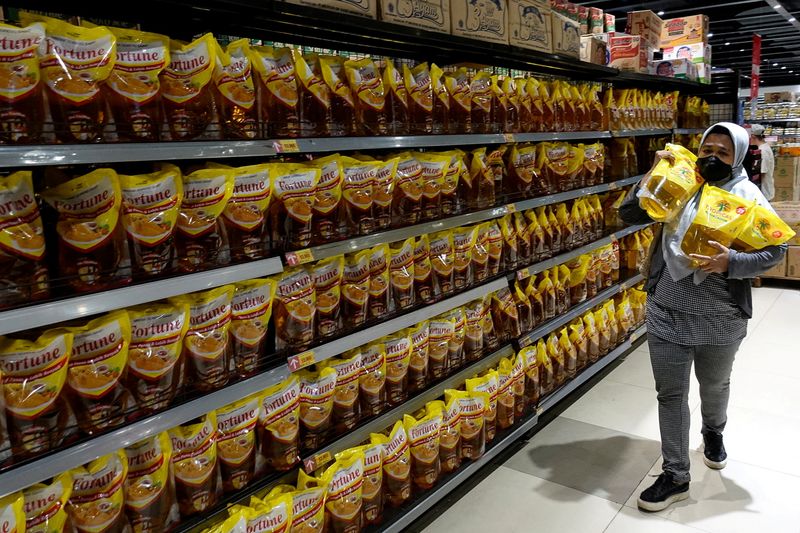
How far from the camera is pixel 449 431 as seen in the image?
259 centimetres

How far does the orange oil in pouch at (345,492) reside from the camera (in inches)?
80.8

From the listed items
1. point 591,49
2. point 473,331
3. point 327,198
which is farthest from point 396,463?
point 591,49

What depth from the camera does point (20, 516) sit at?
4.39 feet

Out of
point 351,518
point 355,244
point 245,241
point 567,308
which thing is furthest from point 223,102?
point 567,308

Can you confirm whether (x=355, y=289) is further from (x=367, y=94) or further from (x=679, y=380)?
(x=679, y=380)

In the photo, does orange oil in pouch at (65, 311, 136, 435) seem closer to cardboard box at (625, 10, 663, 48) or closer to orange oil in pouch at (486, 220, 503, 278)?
orange oil in pouch at (486, 220, 503, 278)

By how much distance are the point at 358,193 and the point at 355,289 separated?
358 millimetres

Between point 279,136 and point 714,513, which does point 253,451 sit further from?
point 714,513

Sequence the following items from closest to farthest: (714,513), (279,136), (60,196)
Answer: (60,196) < (279,136) < (714,513)

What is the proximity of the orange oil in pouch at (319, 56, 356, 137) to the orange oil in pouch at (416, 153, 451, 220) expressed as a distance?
459 mm

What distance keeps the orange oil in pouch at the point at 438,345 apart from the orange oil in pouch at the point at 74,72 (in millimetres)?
1604

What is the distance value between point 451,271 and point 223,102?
1.30 m

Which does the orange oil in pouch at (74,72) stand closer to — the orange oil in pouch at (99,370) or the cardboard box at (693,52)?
the orange oil in pouch at (99,370)

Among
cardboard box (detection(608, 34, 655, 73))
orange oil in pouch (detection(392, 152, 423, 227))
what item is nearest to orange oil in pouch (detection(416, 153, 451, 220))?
orange oil in pouch (detection(392, 152, 423, 227))
